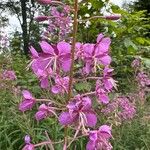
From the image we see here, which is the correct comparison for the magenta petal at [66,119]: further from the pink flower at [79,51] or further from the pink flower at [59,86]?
the pink flower at [79,51]

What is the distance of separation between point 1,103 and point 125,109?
1.46 metres

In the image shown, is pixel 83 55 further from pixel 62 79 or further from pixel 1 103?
pixel 1 103

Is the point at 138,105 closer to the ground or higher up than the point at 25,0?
higher up

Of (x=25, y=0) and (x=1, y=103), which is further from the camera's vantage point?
(x=25, y=0)

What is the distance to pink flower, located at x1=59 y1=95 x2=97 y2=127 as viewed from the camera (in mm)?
2180

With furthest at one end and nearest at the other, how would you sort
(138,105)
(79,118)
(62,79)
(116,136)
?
(138,105), (116,136), (62,79), (79,118)

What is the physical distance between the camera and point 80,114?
218 centimetres


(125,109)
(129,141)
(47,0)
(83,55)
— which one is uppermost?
(47,0)

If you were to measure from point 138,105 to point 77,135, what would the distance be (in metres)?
2.99

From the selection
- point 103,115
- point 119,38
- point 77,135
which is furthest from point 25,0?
point 77,135

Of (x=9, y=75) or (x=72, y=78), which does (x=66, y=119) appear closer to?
(x=72, y=78)

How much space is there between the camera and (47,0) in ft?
7.38

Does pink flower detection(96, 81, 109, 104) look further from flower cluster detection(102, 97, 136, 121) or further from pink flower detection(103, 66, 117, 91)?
flower cluster detection(102, 97, 136, 121)

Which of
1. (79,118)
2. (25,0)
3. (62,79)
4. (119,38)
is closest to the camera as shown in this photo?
(79,118)
